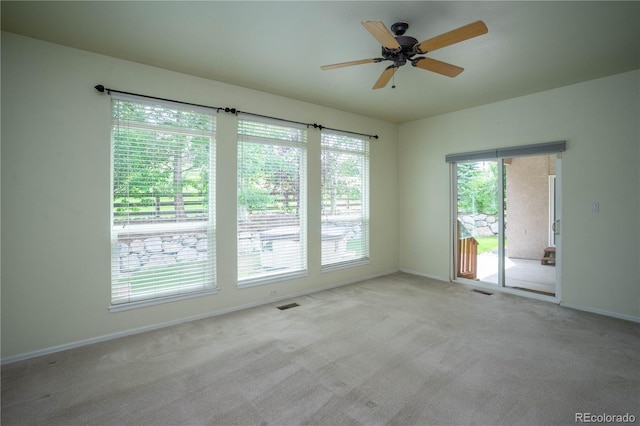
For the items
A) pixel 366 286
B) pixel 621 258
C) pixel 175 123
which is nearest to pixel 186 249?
pixel 175 123

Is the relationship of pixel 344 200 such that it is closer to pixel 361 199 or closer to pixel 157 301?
pixel 361 199

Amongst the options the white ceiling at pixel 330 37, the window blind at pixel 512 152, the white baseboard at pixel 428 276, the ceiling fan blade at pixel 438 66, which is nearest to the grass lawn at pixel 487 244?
the white baseboard at pixel 428 276

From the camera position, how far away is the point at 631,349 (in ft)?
9.31

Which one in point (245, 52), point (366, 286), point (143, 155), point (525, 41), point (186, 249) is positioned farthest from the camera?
point (366, 286)

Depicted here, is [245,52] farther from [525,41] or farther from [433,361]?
[433,361]

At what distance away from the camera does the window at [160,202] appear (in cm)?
316

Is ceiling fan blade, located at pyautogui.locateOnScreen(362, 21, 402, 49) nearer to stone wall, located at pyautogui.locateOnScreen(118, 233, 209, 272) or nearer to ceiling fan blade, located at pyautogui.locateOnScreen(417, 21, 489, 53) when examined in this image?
ceiling fan blade, located at pyautogui.locateOnScreen(417, 21, 489, 53)

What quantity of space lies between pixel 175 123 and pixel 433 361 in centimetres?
350

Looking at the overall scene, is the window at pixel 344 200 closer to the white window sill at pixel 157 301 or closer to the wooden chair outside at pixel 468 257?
the wooden chair outside at pixel 468 257

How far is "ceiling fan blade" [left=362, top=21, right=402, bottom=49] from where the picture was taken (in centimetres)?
195

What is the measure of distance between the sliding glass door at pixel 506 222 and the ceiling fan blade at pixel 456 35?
3095mm

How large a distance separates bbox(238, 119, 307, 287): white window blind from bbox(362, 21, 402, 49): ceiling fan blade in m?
2.20

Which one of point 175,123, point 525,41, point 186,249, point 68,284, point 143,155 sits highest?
point 525,41

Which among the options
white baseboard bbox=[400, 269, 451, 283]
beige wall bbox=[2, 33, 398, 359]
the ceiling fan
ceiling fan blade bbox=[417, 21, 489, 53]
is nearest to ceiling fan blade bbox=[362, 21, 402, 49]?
the ceiling fan
